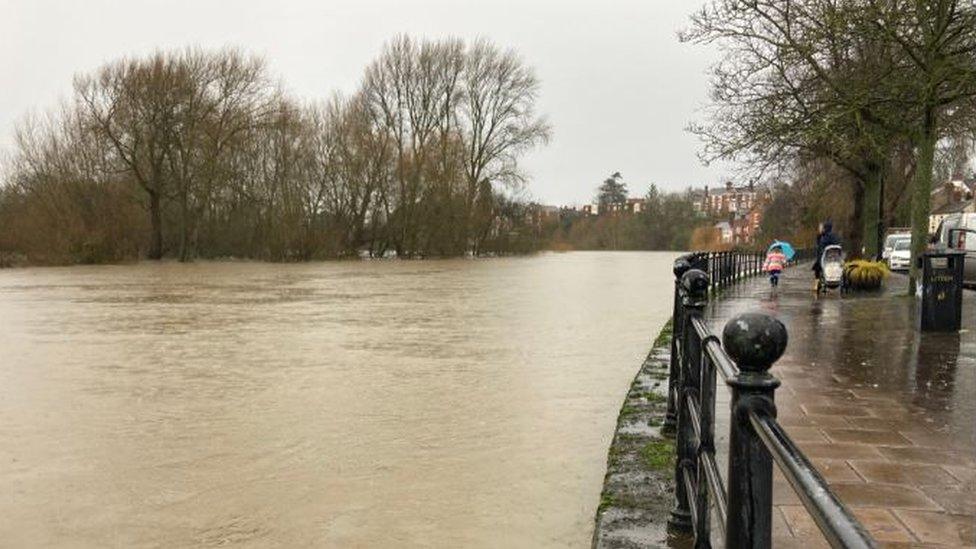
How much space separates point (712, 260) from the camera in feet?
58.9

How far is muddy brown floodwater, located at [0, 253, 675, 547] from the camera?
4402 mm

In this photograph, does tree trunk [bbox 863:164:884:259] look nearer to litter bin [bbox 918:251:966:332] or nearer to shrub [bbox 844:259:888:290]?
shrub [bbox 844:259:888:290]

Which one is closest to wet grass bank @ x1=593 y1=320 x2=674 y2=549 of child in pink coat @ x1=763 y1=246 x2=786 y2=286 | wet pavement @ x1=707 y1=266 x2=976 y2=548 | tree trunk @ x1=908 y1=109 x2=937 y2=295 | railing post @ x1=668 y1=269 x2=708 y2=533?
railing post @ x1=668 y1=269 x2=708 y2=533

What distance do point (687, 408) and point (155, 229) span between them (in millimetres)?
48861

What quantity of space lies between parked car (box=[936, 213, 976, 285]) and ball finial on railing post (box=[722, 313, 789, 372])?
18507 mm

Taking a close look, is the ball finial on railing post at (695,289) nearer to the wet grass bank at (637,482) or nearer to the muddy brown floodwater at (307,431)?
the wet grass bank at (637,482)

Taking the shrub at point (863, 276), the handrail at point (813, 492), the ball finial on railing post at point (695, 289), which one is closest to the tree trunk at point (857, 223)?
the shrub at point (863, 276)

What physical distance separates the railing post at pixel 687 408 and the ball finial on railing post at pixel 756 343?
1.65m

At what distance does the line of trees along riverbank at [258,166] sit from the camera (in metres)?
43.5

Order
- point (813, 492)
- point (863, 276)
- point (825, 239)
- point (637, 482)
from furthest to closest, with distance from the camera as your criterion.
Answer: point (863, 276) → point (825, 239) → point (637, 482) → point (813, 492)

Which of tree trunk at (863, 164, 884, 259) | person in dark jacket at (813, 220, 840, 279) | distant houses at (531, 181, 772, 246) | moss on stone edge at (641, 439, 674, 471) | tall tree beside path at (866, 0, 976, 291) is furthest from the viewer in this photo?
distant houses at (531, 181, 772, 246)

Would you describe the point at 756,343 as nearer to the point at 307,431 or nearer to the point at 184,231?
the point at 307,431

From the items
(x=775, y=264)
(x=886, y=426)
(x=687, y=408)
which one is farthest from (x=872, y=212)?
(x=687, y=408)

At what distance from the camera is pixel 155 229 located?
1863 inches
